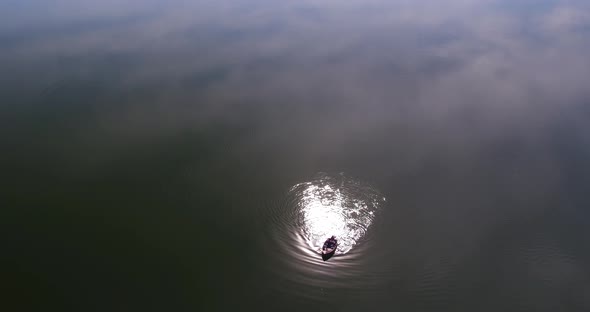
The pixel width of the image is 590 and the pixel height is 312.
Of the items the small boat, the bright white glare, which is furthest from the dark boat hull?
the bright white glare

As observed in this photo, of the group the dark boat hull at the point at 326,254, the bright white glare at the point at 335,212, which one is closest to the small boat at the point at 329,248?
the dark boat hull at the point at 326,254

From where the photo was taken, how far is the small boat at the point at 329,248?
27.6 ft

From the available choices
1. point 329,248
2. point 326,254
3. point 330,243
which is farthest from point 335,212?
point 326,254

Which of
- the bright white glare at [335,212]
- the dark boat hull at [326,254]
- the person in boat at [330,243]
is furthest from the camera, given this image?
Answer: the bright white glare at [335,212]

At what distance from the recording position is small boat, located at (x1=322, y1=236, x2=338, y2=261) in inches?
331

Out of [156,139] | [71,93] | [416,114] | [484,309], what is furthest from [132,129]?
[484,309]

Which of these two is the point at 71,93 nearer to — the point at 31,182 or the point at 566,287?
the point at 31,182

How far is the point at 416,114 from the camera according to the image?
1372 centimetres

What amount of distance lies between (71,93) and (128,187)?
291 inches

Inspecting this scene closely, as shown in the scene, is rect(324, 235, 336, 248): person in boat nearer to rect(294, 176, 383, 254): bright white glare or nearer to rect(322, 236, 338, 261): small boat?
rect(322, 236, 338, 261): small boat

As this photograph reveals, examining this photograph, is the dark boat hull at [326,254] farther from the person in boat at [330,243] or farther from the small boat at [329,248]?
the person in boat at [330,243]

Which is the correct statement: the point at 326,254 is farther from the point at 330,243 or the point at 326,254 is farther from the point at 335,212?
the point at 335,212

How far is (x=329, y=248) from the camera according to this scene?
8.48 meters

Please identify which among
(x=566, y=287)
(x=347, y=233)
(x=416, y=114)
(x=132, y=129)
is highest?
(x=416, y=114)
